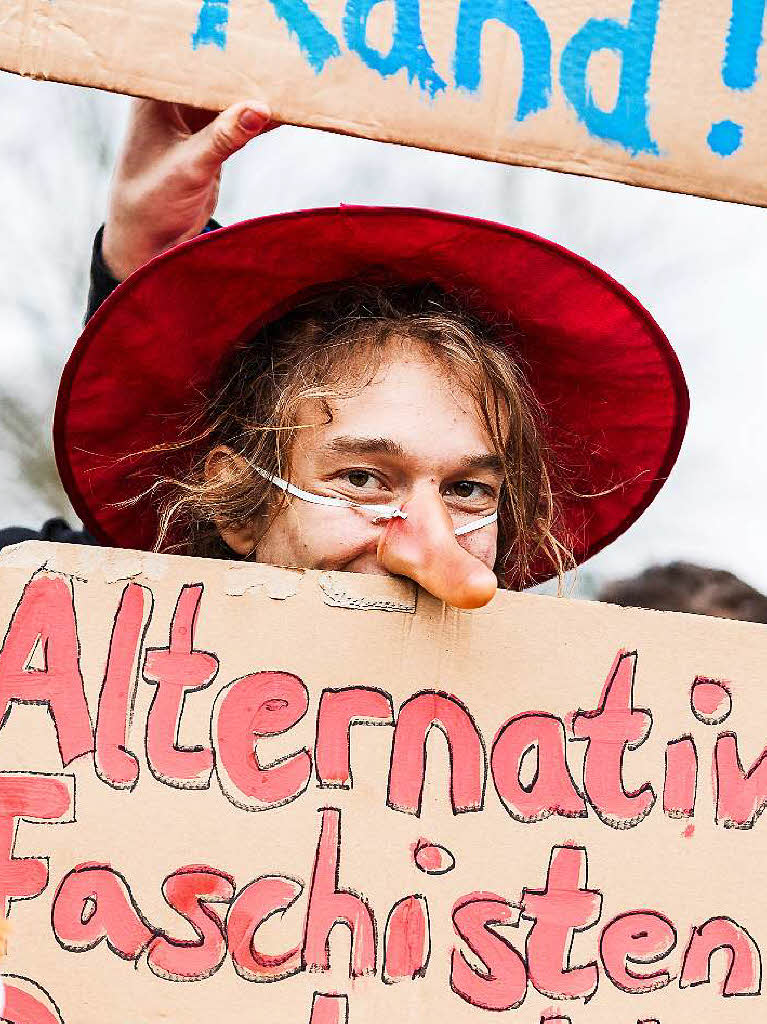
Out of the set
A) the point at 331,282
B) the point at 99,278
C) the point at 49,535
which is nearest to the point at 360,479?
the point at 331,282

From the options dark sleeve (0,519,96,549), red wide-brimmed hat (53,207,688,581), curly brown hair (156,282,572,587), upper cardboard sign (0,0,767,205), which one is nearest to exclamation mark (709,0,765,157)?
upper cardboard sign (0,0,767,205)

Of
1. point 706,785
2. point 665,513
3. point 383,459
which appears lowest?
point 706,785

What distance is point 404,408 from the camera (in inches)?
52.9

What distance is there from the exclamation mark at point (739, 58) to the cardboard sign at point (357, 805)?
53 centimetres

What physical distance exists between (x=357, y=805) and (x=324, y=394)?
53 cm

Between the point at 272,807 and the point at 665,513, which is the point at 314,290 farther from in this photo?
the point at 665,513

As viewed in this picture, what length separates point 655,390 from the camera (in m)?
1.55

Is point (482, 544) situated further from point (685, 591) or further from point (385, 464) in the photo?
point (685, 591)

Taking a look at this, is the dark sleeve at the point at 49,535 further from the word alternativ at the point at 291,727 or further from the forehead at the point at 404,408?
the word alternativ at the point at 291,727

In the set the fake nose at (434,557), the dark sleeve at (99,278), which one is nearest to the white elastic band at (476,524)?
the fake nose at (434,557)

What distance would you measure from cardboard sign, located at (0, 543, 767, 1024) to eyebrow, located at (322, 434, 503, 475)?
0.84 feet

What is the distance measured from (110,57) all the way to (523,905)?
2.92 ft

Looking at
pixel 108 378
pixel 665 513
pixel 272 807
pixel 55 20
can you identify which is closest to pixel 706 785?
pixel 272 807

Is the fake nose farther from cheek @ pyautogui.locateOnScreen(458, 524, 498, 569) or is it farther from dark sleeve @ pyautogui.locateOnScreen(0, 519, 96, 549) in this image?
dark sleeve @ pyautogui.locateOnScreen(0, 519, 96, 549)
